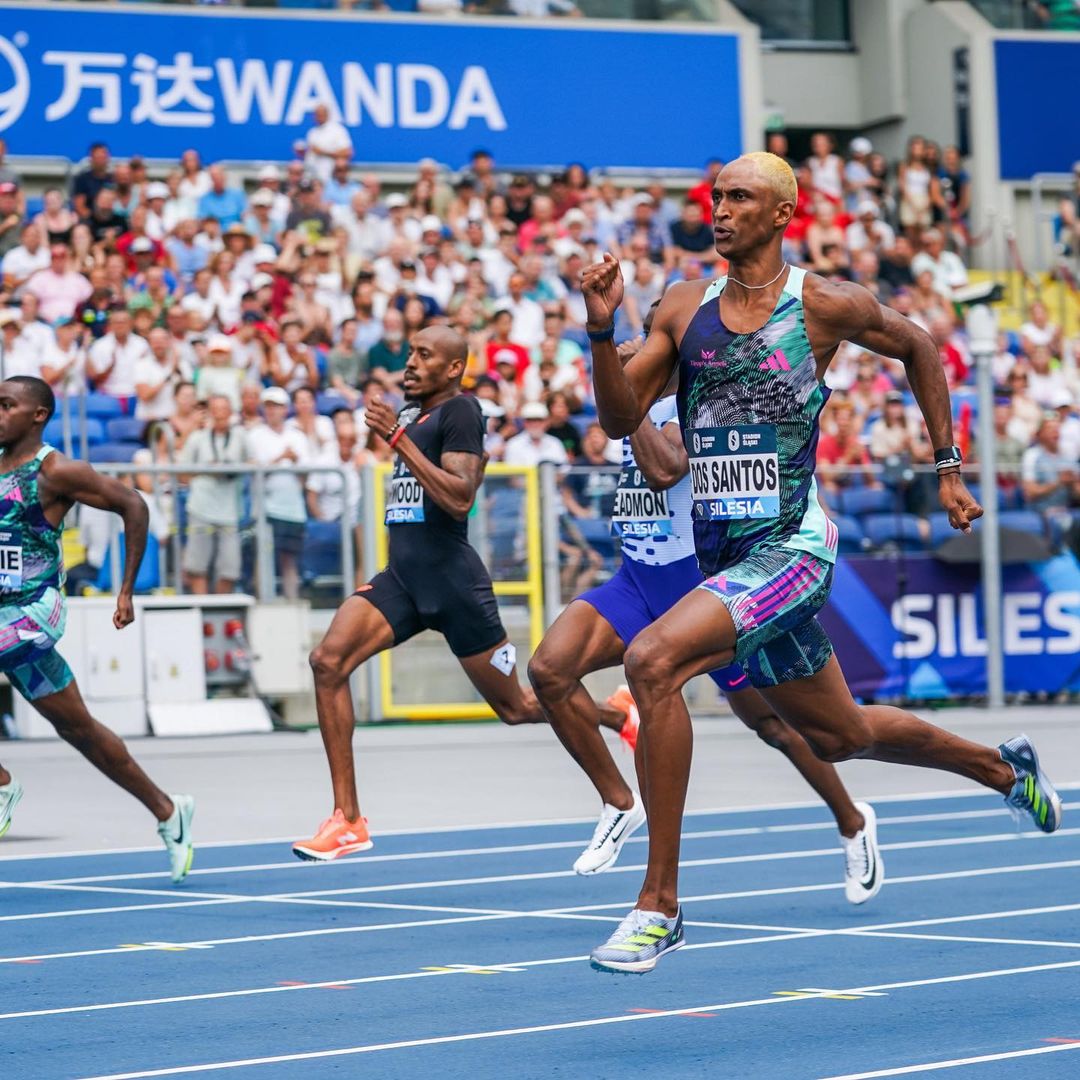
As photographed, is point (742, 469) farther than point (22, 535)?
No

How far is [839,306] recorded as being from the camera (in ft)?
22.8

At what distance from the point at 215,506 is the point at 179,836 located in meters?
8.63

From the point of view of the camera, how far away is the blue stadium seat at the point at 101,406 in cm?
1873

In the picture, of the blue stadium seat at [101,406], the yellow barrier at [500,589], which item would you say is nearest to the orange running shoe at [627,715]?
Answer: the yellow barrier at [500,589]

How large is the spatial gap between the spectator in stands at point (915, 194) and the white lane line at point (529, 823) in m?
14.4

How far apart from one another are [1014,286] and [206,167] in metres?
10.2

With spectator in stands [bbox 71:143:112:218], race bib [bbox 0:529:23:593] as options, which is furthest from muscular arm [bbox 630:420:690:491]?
spectator in stands [bbox 71:143:112:218]

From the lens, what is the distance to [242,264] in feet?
68.9

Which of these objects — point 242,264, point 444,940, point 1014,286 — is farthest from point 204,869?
point 1014,286

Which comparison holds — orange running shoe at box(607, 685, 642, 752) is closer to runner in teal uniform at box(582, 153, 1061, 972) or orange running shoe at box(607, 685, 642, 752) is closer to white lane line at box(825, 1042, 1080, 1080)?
runner in teal uniform at box(582, 153, 1061, 972)

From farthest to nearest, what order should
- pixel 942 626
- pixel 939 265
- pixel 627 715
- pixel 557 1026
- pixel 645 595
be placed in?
1. pixel 939 265
2. pixel 942 626
3. pixel 627 715
4. pixel 645 595
5. pixel 557 1026

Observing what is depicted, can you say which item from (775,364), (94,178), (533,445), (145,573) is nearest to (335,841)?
(775,364)

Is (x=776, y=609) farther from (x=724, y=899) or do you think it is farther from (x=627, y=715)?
(x=627, y=715)

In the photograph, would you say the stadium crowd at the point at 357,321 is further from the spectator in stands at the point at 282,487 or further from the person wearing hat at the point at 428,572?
the person wearing hat at the point at 428,572
